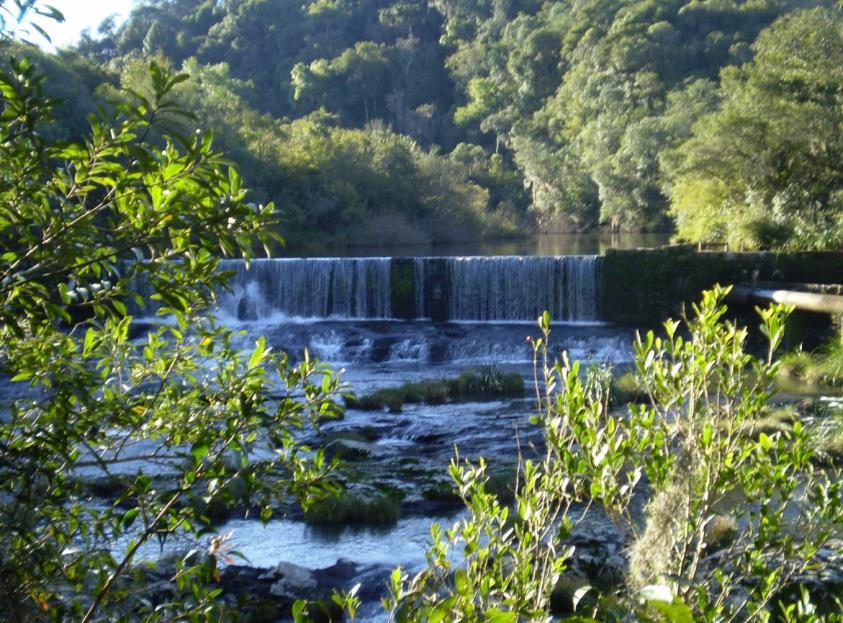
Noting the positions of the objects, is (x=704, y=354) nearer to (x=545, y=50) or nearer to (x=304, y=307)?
(x=304, y=307)

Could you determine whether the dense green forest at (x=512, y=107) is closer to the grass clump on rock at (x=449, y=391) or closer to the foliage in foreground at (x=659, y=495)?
the foliage in foreground at (x=659, y=495)

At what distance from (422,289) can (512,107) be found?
4287 centimetres

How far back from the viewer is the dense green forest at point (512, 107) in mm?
21422

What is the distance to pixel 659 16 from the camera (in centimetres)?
5250

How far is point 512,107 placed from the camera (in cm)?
6081

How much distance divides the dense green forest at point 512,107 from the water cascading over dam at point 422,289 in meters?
3.64

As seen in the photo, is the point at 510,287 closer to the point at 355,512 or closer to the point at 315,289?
the point at 315,289

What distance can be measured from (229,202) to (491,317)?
1738 cm

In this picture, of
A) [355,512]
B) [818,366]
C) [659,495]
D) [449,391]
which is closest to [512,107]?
[818,366]

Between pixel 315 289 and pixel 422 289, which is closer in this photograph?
pixel 422 289

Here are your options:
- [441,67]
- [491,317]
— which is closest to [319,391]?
[491,317]

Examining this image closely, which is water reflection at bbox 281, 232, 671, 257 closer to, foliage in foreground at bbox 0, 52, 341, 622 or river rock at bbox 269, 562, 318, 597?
river rock at bbox 269, 562, 318, 597

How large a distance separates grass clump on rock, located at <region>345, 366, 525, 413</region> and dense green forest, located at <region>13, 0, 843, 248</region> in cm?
758

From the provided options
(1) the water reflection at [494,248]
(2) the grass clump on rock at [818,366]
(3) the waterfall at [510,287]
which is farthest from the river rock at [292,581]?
(1) the water reflection at [494,248]
